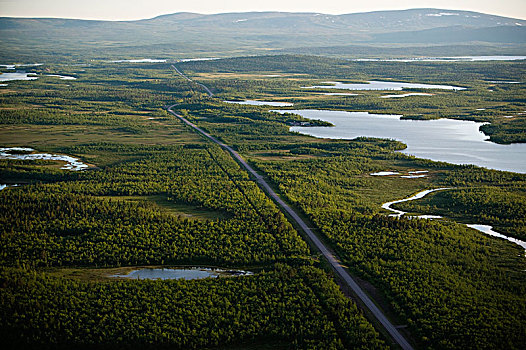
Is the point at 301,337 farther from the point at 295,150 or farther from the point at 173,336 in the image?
the point at 295,150

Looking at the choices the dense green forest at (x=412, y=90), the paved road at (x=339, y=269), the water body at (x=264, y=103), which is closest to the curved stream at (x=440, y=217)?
the paved road at (x=339, y=269)

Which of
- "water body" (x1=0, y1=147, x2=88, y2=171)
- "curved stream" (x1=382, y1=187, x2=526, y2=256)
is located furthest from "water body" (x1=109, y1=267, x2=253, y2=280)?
"water body" (x1=0, y1=147, x2=88, y2=171)

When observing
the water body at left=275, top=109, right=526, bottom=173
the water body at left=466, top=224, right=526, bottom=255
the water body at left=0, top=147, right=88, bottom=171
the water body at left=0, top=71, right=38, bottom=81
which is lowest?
the water body at left=0, top=147, right=88, bottom=171

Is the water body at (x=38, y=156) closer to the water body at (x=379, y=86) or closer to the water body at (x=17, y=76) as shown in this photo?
the water body at (x=379, y=86)

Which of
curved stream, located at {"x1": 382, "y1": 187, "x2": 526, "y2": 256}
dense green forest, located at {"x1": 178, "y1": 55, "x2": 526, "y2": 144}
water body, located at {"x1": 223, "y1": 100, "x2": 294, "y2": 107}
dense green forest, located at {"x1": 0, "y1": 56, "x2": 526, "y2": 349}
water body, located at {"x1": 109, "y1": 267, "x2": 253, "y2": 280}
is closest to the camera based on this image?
dense green forest, located at {"x1": 0, "y1": 56, "x2": 526, "y2": 349}

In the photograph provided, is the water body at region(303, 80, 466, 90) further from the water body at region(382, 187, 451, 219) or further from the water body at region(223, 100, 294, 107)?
the water body at region(382, 187, 451, 219)
